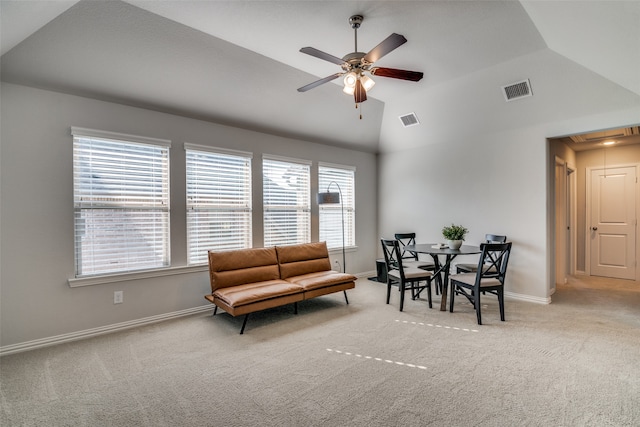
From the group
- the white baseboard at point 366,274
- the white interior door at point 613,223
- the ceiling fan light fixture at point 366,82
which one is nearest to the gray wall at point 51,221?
the ceiling fan light fixture at point 366,82

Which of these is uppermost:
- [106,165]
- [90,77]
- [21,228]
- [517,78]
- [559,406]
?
[517,78]

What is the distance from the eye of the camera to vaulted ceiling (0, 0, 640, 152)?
8.64 feet

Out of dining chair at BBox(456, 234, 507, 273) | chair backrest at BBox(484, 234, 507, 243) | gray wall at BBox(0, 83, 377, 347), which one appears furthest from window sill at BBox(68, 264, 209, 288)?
chair backrest at BBox(484, 234, 507, 243)

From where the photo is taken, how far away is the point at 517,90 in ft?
13.2

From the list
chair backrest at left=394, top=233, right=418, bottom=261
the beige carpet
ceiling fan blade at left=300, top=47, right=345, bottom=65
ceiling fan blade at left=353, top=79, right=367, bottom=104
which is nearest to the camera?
the beige carpet

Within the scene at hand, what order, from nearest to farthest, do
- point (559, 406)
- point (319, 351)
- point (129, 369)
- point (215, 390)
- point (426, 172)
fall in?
1. point (559, 406)
2. point (215, 390)
3. point (129, 369)
4. point (319, 351)
5. point (426, 172)

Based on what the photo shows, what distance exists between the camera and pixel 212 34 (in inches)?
122

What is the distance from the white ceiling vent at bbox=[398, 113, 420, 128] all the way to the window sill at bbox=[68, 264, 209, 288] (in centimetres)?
404

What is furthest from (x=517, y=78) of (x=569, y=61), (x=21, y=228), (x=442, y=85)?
(x=21, y=228)

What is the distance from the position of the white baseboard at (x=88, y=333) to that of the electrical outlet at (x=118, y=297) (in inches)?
10.0

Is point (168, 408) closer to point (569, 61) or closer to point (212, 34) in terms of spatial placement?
point (212, 34)

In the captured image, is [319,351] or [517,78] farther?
[517,78]

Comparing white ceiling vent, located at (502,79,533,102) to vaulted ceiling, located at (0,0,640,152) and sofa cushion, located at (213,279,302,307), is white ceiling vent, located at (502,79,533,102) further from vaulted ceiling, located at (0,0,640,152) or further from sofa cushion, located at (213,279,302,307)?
sofa cushion, located at (213,279,302,307)

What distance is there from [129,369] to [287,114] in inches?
143
